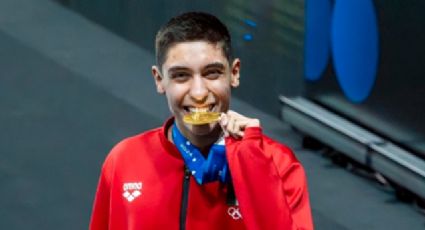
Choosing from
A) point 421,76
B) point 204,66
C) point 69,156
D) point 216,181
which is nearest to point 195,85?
point 204,66

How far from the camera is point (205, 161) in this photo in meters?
4.11

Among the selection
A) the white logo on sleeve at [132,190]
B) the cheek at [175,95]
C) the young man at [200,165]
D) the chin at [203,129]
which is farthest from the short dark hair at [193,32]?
the white logo on sleeve at [132,190]

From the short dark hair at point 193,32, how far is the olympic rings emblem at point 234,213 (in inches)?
18.5

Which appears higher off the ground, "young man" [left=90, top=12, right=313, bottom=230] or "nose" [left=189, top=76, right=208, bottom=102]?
"nose" [left=189, top=76, right=208, bottom=102]

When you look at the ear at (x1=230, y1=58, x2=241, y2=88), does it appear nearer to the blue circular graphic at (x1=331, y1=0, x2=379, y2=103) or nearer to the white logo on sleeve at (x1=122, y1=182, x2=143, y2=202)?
the white logo on sleeve at (x1=122, y1=182, x2=143, y2=202)

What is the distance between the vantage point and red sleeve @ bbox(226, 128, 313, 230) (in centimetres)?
390

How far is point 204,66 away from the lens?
13.2 feet

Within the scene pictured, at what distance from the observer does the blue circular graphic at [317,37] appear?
936 cm

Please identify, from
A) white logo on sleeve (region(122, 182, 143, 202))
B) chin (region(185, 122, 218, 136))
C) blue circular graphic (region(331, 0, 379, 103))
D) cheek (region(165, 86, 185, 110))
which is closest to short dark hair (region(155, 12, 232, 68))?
cheek (region(165, 86, 185, 110))

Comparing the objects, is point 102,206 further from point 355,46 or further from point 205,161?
point 355,46

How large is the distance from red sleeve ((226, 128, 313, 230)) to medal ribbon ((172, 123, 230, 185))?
2.9 inches

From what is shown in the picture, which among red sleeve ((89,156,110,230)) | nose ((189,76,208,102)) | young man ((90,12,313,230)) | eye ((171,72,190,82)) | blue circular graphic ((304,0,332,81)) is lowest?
blue circular graphic ((304,0,332,81))

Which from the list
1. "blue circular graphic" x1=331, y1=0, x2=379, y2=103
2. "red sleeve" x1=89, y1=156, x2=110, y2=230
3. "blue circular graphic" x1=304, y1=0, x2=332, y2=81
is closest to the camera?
"red sleeve" x1=89, y1=156, x2=110, y2=230

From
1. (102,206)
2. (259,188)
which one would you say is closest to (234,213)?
(259,188)
